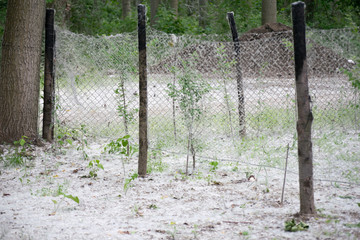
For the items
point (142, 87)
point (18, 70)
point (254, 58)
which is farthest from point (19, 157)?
point (254, 58)

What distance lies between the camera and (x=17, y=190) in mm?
3895

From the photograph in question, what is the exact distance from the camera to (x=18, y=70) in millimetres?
5066

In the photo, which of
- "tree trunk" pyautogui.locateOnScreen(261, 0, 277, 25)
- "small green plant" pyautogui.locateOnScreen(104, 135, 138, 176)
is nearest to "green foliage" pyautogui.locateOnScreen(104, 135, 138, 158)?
"small green plant" pyautogui.locateOnScreen(104, 135, 138, 176)

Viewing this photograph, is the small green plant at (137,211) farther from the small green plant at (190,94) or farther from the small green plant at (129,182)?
the small green plant at (190,94)

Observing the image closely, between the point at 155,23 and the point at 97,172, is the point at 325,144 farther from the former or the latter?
the point at 155,23

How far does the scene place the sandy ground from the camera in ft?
9.25

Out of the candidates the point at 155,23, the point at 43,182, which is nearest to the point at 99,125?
the point at 43,182

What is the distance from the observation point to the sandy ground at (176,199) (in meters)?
2.82

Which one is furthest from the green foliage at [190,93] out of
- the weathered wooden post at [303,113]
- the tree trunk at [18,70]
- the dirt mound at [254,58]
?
the tree trunk at [18,70]

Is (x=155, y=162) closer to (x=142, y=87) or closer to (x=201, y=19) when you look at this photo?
(x=142, y=87)

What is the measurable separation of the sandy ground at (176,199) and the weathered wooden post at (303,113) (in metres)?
0.20

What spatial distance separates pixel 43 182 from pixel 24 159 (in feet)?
3.11

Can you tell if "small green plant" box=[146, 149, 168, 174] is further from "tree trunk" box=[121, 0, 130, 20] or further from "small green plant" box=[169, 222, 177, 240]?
"tree trunk" box=[121, 0, 130, 20]

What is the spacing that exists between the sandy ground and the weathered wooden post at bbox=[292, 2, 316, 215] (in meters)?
0.20
